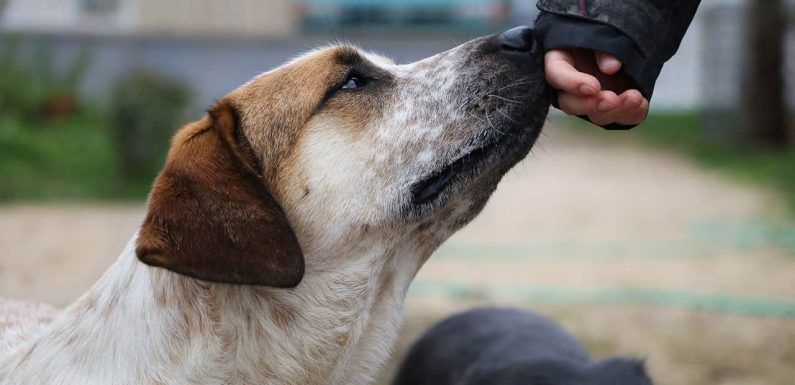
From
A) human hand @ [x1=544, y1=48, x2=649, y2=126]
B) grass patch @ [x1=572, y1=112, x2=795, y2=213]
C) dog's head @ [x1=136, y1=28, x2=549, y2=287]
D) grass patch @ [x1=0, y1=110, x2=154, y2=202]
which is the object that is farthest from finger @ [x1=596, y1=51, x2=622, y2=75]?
grass patch @ [x1=0, y1=110, x2=154, y2=202]

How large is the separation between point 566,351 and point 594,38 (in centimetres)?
140

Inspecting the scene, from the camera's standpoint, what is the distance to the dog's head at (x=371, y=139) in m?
3.02

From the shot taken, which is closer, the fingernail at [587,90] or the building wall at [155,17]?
the fingernail at [587,90]

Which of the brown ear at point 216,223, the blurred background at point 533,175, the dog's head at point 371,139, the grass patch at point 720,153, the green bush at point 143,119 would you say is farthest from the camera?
the grass patch at point 720,153

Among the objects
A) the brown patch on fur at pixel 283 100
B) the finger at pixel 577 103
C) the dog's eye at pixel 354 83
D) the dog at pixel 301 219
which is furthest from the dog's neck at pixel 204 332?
the finger at pixel 577 103

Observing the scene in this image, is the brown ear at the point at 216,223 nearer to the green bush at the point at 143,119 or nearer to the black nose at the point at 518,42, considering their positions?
the black nose at the point at 518,42

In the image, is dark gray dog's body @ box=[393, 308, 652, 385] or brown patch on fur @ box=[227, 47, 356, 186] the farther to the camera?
dark gray dog's body @ box=[393, 308, 652, 385]

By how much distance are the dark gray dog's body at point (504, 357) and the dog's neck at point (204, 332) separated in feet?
2.26

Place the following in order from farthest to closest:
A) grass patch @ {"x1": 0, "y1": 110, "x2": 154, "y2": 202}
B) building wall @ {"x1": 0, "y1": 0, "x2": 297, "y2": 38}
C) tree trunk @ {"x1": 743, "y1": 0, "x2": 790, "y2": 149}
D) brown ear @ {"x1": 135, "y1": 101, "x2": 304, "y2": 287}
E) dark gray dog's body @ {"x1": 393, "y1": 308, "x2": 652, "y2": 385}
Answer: building wall @ {"x1": 0, "y1": 0, "x2": 297, "y2": 38}, tree trunk @ {"x1": 743, "y1": 0, "x2": 790, "y2": 149}, grass patch @ {"x1": 0, "y1": 110, "x2": 154, "y2": 202}, dark gray dog's body @ {"x1": 393, "y1": 308, "x2": 652, "y2": 385}, brown ear @ {"x1": 135, "y1": 101, "x2": 304, "y2": 287}

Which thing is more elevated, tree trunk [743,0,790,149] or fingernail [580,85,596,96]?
fingernail [580,85,596,96]

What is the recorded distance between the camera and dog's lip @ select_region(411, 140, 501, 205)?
307 cm

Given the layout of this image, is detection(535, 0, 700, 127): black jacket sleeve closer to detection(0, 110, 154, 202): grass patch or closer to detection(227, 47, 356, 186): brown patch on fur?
detection(227, 47, 356, 186): brown patch on fur

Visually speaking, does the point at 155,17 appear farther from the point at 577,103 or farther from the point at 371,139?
the point at 577,103

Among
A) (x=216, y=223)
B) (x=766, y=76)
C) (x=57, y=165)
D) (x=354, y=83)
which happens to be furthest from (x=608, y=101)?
(x=766, y=76)
